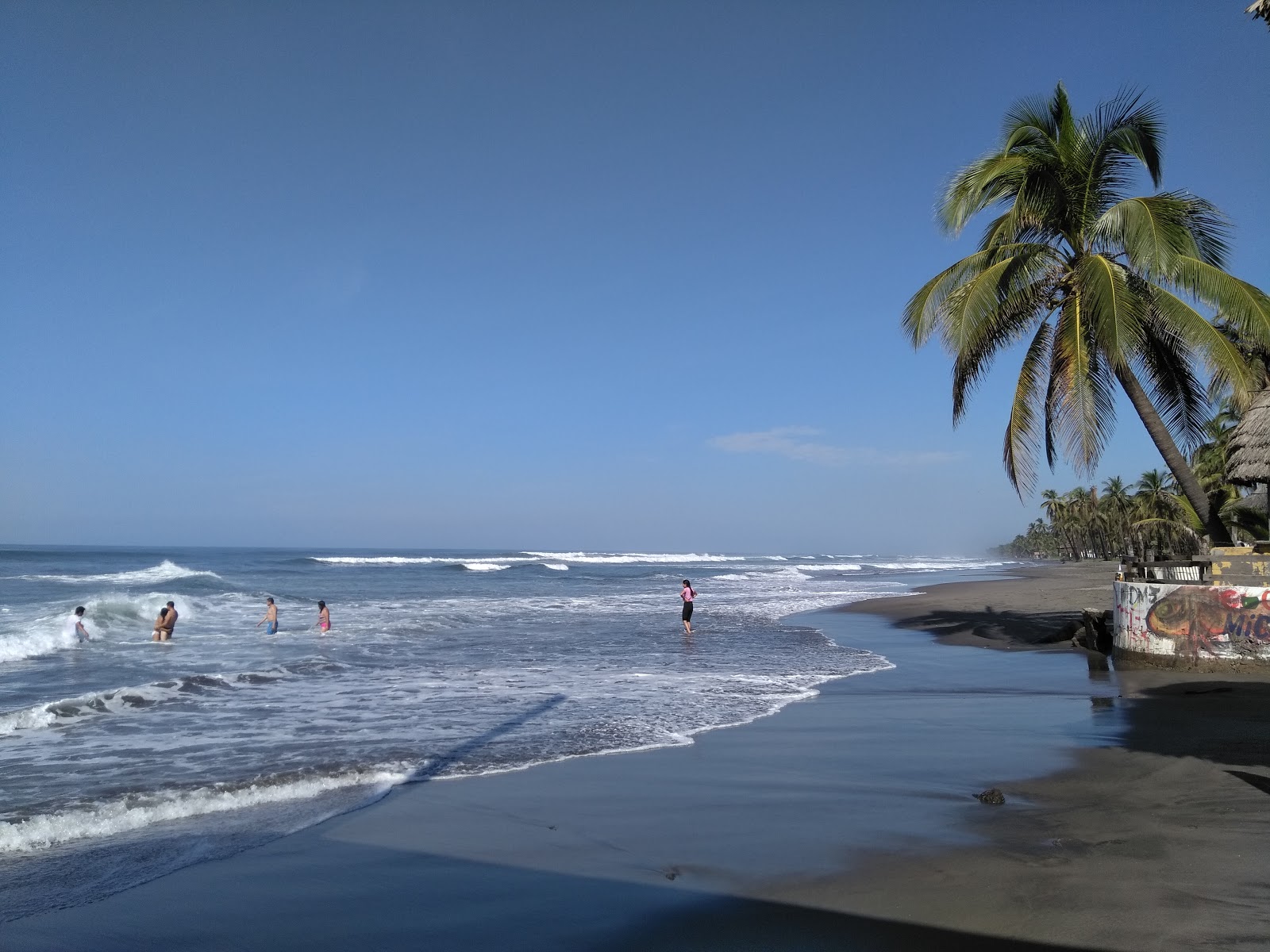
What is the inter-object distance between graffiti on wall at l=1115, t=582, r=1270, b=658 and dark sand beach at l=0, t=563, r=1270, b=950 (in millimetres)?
2986

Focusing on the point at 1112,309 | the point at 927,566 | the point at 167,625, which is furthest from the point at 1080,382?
the point at 927,566

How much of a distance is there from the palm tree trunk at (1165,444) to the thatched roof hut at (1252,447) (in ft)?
2.08

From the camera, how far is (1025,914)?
417cm

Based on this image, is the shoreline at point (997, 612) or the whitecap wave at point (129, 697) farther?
the shoreline at point (997, 612)

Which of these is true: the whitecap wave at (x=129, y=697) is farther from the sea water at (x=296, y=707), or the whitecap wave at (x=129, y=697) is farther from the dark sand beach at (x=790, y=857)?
the dark sand beach at (x=790, y=857)

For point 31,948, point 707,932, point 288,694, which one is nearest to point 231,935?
point 31,948

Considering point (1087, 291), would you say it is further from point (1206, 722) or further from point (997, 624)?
point (997, 624)

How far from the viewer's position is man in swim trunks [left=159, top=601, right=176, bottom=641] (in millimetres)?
20047

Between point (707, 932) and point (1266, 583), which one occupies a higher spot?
point (1266, 583)

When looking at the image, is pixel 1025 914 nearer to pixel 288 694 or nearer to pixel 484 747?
pixel 484 747

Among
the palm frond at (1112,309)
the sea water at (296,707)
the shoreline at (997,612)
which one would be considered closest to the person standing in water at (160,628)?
the sea water at (296,707)

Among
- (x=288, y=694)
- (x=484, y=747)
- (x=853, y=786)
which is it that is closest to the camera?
(x=853, y=786)

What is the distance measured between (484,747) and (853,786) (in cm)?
393

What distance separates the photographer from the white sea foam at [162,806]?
5.97 metres
